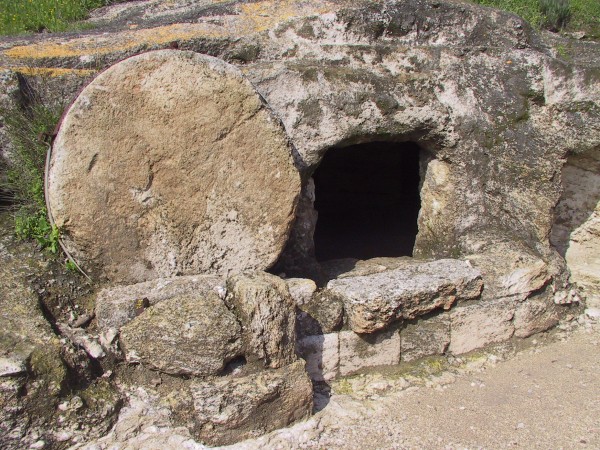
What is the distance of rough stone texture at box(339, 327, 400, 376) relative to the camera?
3.65 meters

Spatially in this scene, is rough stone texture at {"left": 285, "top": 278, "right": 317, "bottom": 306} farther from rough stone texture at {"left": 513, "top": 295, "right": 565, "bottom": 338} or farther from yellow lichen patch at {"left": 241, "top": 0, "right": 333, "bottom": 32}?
yellow lichen patch at {"left": 241, "top": 0, "right": 333, "bottom": 32}

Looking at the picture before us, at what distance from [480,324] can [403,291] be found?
0.68 meters

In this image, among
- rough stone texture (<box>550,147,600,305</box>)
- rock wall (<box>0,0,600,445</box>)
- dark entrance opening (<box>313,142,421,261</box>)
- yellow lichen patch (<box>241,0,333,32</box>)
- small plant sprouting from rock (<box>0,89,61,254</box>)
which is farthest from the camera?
dark entrance opening (<box>313,142,421,261</box>)

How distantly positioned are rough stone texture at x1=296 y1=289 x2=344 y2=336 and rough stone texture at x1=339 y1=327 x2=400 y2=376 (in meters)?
0.11

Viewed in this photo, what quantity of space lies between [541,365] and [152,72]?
2982 millimetres

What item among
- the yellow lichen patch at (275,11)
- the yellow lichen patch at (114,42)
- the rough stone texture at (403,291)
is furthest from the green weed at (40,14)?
the rough stone texture at (403,291)

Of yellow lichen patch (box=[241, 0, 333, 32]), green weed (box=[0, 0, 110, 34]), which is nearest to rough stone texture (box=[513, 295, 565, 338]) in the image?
yellow lichen patch (box=[241, 0, 333, 32])

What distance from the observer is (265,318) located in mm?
3016

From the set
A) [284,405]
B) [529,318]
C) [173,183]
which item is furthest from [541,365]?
[173,183]

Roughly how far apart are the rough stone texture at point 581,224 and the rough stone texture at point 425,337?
59.4 inches

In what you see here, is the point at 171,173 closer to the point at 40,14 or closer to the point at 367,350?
the point at 367,350

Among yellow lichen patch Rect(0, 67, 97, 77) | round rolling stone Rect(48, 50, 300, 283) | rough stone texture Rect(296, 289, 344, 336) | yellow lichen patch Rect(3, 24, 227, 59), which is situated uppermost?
yellow lichen patch Rect(3, 24, 227, 59)

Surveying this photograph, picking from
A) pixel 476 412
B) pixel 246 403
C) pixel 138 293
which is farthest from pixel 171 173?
pixel 476 412

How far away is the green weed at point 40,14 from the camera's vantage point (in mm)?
5312
